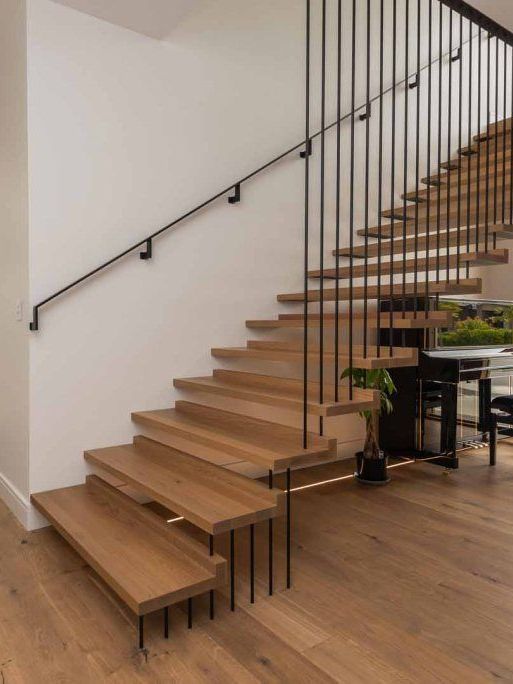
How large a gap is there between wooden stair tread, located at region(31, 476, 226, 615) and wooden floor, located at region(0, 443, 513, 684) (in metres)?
0.17

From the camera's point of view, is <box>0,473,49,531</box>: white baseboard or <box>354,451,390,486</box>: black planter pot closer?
<box>0,473,49,531</box>: white baseboard

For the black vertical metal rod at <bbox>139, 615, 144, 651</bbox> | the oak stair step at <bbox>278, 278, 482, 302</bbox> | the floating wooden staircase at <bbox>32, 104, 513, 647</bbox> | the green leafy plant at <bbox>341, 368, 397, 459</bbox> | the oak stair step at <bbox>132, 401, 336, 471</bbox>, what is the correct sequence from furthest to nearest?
the green leafy plant at <bbox>341, 368, 397, 459</bbox>
the oak stair step at <bbox>278, 278, 482, 302</bbox>
the oak stair step at <bbox>132, 401, 336, 471</bbox>
the floating wooden staircase at <bbox>32, 104, 513, 647</bbox>
the black vertical metal rod at <bbox>139, 615, 144, 651</bbox>

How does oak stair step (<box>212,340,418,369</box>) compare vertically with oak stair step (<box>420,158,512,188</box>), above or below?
below

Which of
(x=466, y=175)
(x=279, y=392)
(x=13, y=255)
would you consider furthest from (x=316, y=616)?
(x=466, y=175)

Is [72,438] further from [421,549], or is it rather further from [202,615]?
[421,549]

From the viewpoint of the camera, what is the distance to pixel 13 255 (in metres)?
3.06

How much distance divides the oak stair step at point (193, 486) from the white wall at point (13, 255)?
0.49m

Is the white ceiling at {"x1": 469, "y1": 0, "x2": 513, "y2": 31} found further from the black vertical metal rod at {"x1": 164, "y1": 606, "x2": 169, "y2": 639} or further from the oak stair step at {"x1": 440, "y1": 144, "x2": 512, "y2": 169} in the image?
the black vertical metal rod at {"x1": 164, "y1": 606, "x2": 169, "y2": 639}

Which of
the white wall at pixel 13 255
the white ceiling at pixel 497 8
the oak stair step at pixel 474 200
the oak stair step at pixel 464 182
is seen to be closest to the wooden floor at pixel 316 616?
the white wall at pixel 13 255

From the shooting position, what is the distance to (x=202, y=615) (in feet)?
6.53

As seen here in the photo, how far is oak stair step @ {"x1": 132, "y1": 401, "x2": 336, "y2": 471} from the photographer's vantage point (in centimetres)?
220

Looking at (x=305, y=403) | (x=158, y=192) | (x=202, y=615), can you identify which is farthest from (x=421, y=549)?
(x=158, y=192)

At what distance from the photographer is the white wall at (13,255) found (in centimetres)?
287

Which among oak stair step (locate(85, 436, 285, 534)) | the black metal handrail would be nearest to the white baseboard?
oak stair step (locate(85, 436, 285, 534))
